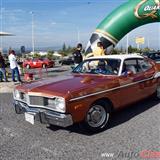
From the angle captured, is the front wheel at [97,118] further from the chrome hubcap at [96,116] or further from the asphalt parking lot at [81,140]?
the asphalt parking lot at [81,140]

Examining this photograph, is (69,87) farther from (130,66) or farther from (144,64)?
(144,64)

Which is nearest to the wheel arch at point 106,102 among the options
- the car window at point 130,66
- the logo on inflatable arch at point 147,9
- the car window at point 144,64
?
the car window at point 130,66

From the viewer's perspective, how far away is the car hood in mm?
4871

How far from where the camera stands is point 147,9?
1255cm

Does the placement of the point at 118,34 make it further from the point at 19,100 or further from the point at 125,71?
the point at 19,100

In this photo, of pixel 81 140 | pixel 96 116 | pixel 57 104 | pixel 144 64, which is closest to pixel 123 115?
pixel 96 116

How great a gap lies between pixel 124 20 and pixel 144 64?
645 centimetres

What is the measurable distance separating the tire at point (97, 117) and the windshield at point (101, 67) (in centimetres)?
103

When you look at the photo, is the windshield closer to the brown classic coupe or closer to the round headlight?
the brown classic coupe

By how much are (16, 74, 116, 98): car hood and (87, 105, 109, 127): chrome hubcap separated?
39 cm

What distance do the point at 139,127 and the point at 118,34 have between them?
8679 mm

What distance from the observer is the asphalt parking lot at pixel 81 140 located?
Result: 4.22 meters

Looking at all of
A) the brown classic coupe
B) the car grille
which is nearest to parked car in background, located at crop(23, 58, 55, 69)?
the brown classic coupe

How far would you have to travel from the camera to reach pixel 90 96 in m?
5.05
